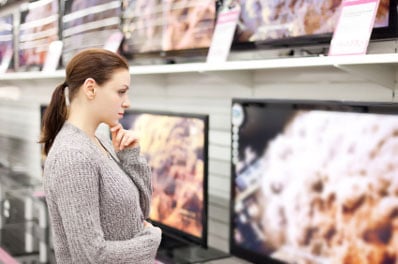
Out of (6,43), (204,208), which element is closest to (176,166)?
(204,208)

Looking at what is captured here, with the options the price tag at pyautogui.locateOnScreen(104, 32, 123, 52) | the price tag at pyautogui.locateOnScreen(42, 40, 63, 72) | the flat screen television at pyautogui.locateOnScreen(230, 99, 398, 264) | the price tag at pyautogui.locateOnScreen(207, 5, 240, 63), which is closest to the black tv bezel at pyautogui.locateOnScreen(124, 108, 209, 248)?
the flat screen television at pyautogui.locateOnScreen(230, 99, 398, 264)

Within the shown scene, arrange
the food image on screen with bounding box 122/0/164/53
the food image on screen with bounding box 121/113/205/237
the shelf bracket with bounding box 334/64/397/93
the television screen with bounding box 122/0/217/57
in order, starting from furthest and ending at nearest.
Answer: the food image on screen with bounding box 122/0/164/53 → the television screen with bounding box 122/0/217/57 → the food image on screen with bounding box 121/113/205/237 → the shelf bracket with bounding box 334/64/397/93

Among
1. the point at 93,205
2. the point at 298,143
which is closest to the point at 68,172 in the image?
the point at 93,205

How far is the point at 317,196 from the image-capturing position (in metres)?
1.87

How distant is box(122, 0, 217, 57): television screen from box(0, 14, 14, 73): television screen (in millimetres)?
2379

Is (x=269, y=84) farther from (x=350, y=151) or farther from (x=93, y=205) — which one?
(x=93, y=205)

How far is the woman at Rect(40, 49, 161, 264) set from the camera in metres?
1.36

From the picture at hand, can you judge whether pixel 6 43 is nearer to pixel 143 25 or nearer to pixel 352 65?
pixel 143 25

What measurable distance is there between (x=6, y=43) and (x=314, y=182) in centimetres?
425

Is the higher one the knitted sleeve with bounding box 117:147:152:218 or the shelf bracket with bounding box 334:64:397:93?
the shelf bracket with bounding box 334:64:397:93

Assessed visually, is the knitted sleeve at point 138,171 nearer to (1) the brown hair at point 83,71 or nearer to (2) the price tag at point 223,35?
(1) the brown hair at point 83,71

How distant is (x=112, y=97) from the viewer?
60.2 inches

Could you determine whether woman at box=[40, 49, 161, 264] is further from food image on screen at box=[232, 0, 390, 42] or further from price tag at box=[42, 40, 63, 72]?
price tag at box=[42, 40, 63, 72]

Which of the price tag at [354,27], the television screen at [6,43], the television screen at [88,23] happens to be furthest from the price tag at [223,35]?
the television screen at [6,43]
